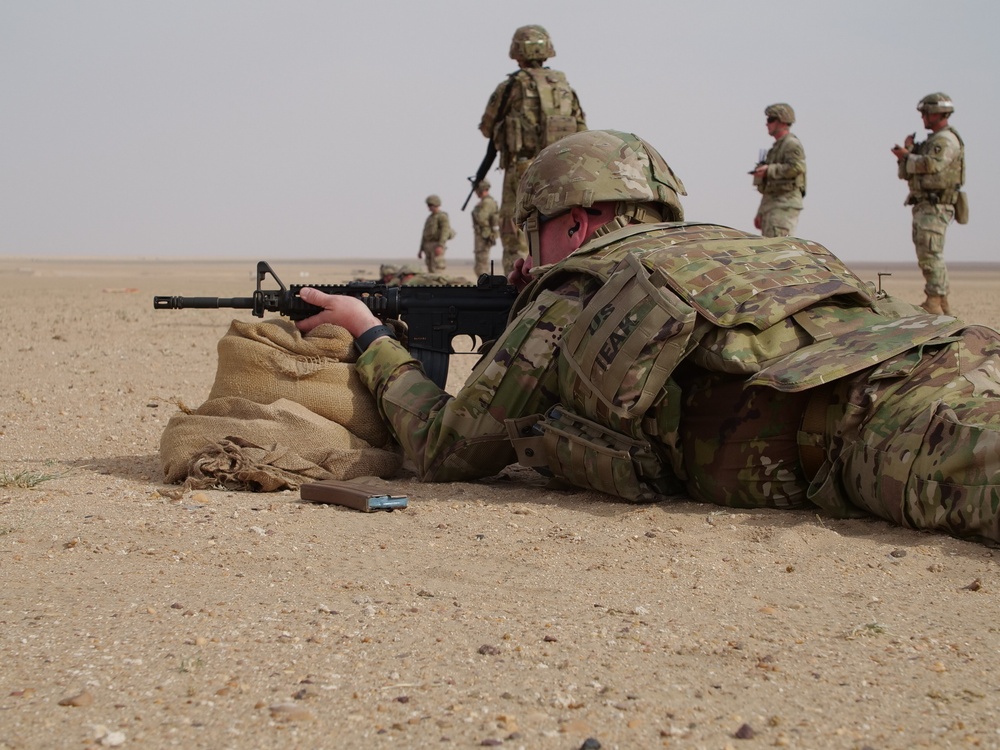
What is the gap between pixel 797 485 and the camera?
3822 millimetres

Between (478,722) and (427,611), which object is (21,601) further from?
(478,722)

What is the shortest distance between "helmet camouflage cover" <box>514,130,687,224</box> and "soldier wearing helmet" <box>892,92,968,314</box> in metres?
8.43

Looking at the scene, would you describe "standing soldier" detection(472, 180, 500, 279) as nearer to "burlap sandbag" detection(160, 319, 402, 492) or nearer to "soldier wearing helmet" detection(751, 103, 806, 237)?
"soldier wearing helmet" detection(751, 103, 806, 237)

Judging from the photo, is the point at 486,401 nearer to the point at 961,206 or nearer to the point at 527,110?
the point at 527,110

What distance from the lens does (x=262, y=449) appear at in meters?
4.50

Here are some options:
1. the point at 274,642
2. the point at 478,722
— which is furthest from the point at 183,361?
the point at 478,722

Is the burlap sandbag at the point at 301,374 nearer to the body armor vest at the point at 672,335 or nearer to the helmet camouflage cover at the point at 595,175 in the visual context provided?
the body armor vest at the point at 672,335

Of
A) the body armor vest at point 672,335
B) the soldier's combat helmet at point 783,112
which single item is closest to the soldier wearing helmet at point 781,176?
the soldier's combat helmet at point 783,112

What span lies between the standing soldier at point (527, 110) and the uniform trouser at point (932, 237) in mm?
4049

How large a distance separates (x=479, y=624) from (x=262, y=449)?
1.98 metres

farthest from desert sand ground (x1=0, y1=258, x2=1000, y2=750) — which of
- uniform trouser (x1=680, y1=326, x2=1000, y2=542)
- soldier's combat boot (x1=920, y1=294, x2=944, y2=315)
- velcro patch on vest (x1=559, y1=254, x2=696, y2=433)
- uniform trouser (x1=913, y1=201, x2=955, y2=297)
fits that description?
soldier's combat boot (x1=920, y1=294, x2=944, y2=315)

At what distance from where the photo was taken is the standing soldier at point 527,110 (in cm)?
1050

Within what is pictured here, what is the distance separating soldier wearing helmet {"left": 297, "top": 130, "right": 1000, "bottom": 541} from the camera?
3.43m

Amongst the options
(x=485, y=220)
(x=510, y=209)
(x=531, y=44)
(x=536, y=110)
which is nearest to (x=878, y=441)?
(x=536, y=110)
